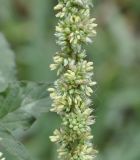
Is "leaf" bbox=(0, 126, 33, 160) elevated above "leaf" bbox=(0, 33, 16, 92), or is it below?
below

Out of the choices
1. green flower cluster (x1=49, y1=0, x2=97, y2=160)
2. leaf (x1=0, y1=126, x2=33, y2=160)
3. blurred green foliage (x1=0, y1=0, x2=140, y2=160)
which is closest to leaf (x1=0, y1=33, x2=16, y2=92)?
leaf (x1=0, y1=126, x2=33, y2=160)

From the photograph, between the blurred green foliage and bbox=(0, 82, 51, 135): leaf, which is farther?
the blurred green foliage

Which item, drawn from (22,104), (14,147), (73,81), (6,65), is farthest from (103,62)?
Answer: (73,81)

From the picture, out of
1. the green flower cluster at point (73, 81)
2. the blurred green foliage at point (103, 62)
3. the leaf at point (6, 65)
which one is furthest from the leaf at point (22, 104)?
the blurred green foliage at point (103, 62)

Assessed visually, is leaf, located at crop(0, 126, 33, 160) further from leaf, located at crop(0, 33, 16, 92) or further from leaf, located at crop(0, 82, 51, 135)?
leaf, located at crop(0, 33, 16, 92)

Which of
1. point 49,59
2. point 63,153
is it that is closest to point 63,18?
point 63,153

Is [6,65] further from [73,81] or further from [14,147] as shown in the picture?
[73,81]
